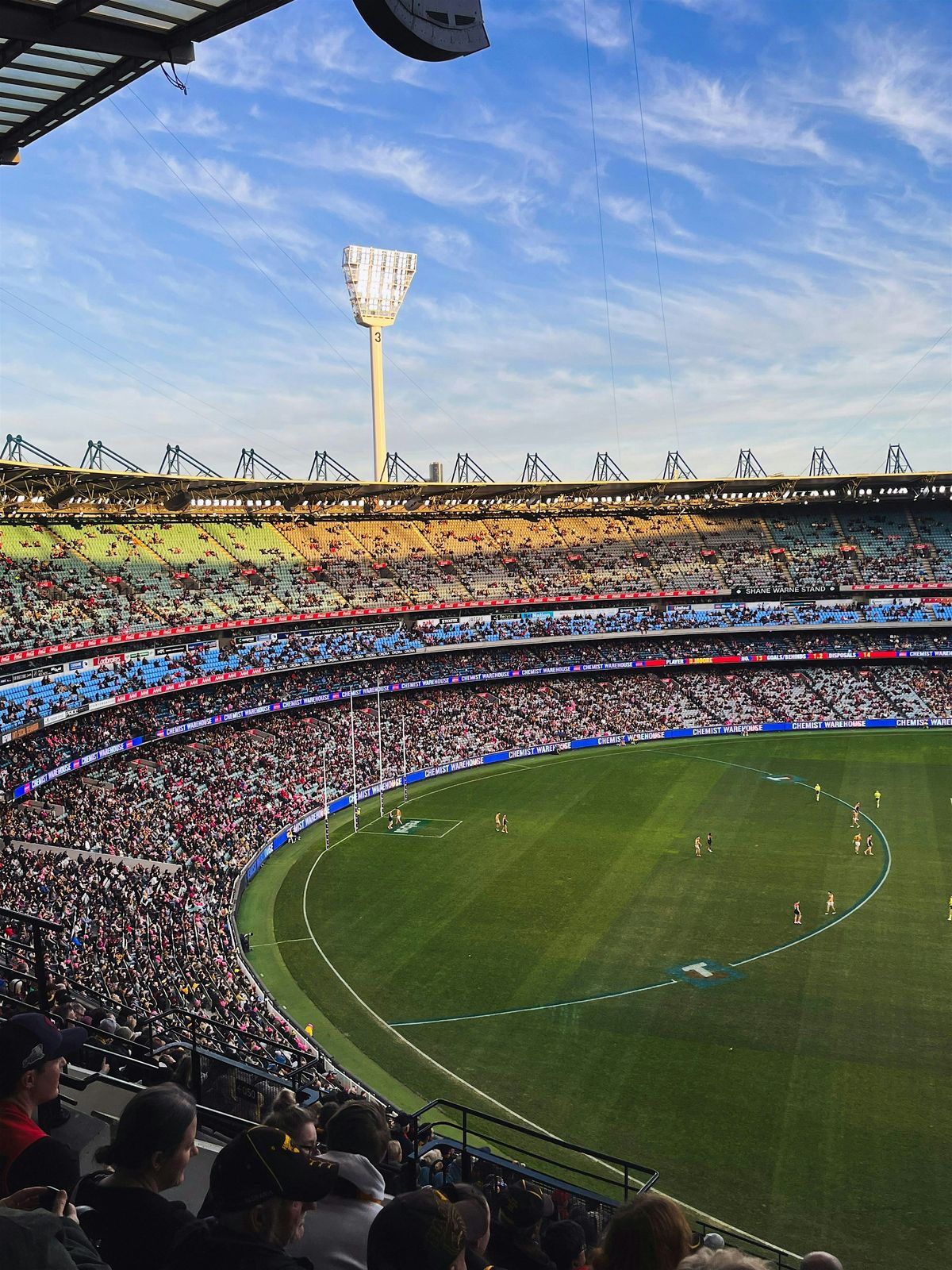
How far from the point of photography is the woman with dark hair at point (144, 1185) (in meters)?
4.27

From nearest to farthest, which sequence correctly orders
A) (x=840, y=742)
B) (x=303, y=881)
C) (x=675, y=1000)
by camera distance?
(x=675, y=1000), (x=303, y=881), (x=840, y=742)

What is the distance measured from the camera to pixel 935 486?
76.9m

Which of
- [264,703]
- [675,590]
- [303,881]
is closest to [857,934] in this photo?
[303,881]

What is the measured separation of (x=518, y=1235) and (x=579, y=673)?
64300mm

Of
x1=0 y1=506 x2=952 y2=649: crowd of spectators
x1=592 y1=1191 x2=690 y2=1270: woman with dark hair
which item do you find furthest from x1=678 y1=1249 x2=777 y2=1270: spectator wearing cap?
x1=0 y1=506 x2=952 y2=649: crowd of spectators

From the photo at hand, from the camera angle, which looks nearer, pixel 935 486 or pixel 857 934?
pixel 857 934

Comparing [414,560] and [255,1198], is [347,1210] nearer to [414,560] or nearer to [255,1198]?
[255,1198]

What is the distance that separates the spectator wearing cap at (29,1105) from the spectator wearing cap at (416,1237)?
1928 mm

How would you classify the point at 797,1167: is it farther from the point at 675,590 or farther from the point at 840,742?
the point at 675,590

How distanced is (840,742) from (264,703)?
36509mm

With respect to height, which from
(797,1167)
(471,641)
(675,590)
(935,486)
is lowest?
(797,1167)

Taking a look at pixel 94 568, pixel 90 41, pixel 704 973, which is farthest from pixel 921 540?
pixel 90 41

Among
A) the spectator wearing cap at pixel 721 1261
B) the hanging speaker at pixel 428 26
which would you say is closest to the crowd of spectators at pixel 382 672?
the hanging speaker at pixel 428 26

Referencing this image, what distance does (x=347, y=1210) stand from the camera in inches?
189
